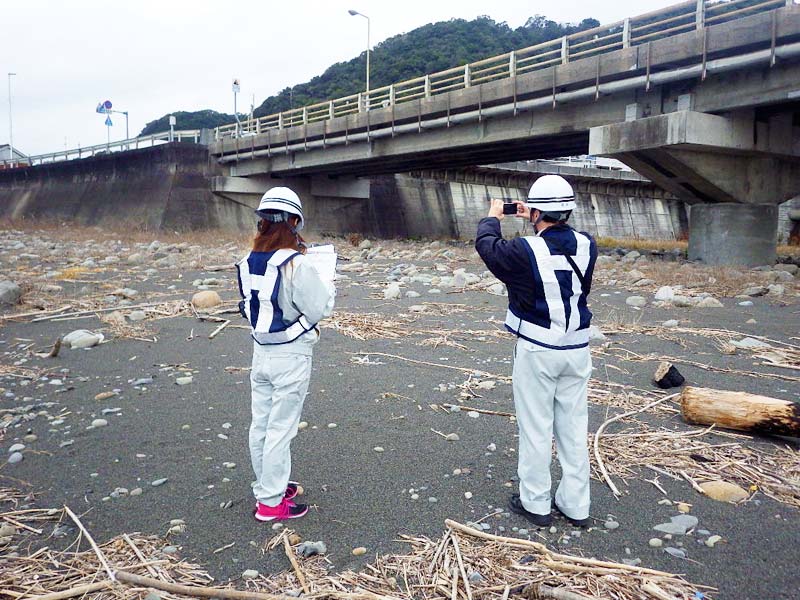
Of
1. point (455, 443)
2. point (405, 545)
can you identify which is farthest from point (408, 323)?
point (405, 545)

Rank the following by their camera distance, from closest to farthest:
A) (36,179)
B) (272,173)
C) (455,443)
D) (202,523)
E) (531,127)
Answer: (202,523) < (455,443) < (531,127) < (272,173) < (36,179)

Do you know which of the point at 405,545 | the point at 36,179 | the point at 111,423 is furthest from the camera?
the point at 36,179

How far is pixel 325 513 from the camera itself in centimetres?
376

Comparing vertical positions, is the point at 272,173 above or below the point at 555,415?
above

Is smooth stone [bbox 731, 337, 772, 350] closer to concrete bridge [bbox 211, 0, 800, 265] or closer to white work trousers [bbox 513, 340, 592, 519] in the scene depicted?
white work trousers [bbox 513, 340, 592, 519]

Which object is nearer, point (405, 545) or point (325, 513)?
point (405, 545)

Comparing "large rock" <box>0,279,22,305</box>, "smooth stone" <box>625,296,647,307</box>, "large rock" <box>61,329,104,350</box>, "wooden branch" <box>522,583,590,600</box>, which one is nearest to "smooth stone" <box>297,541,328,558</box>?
"wooden branch" <box>522,583,590,600</box>

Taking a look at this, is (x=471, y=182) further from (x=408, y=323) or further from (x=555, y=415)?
(x=555, y=415)

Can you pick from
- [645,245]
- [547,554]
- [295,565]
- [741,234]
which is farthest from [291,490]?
[645,245]

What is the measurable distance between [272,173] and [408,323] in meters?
26.1

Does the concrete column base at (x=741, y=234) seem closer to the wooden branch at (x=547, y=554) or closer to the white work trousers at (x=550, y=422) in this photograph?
the white work trousers at (x=550, y=422)

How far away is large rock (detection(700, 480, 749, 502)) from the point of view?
3895 millimetres

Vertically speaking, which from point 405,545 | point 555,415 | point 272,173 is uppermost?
point 272,173

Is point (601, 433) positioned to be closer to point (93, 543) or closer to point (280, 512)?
point (280, 512)
